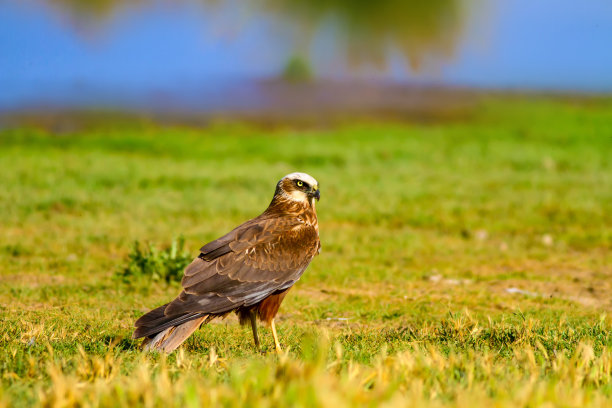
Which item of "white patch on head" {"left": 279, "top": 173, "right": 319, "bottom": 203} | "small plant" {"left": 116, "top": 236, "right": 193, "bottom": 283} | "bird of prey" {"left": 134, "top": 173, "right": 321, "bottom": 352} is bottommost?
"small plant" {"left": 116, "top": 236, "right": 193, "bottom": 283}

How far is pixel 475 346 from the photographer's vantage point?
5.34m

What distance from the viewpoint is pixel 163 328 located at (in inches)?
199

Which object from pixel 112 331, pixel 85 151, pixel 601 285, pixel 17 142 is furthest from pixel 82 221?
pixel 17 142

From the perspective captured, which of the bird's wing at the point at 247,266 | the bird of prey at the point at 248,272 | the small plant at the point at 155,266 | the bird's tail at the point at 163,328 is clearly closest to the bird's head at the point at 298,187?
the bird of prey at the point at 248,272

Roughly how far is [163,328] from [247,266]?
0.92 metres

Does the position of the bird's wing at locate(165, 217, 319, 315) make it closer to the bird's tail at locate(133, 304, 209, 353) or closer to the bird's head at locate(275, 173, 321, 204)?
the bird's tail at locate(133, 304, 209, 353)

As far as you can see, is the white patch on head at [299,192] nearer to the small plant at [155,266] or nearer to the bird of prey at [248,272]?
the bird of prey at [248,272]

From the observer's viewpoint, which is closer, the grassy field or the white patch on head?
the grassy field

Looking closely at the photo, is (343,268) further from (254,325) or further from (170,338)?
(170,338)

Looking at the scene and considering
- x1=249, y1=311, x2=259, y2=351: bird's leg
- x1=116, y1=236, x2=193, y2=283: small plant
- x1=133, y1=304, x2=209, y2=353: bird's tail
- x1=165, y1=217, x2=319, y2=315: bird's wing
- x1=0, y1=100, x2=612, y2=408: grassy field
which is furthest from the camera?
x1=116, y1=236, x2=193, y2=283: small plant

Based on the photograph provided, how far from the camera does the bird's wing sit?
5395 millimetres

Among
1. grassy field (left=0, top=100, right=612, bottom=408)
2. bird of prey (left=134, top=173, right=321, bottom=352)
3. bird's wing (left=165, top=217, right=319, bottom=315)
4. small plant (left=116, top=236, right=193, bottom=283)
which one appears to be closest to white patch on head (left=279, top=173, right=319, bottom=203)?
A: bird of prey (left=134, top=173, right=321, bottom=352)

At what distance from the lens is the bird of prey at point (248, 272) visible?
5180 millimetres

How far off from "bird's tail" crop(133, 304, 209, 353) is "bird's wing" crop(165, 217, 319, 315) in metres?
0.06
